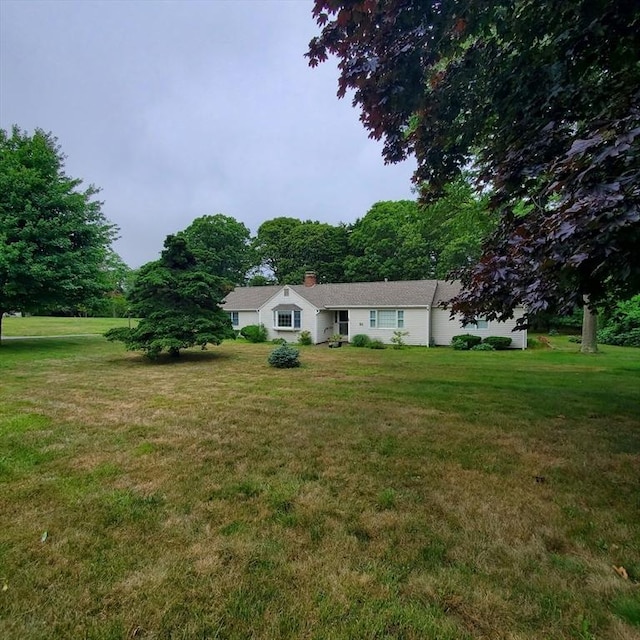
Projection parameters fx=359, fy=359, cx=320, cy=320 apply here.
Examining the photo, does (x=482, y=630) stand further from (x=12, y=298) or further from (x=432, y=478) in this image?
(x=12, y=298)

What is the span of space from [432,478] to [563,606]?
1.76 meters

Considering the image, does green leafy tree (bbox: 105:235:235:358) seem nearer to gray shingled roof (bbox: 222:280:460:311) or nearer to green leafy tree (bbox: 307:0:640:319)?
gray shingled roof (bbox: 222:280:460:311)

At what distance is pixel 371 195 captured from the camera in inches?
1457

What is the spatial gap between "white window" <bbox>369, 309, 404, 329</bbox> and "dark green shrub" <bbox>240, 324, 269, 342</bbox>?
668cm

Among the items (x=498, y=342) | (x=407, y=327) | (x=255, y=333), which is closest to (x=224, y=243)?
(x=255, y=333)

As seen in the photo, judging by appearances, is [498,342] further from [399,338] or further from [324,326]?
[324,326]

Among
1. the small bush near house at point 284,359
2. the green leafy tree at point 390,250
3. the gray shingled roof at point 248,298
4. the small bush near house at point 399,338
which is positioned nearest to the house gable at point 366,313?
the gray shingled roof at point 248,298

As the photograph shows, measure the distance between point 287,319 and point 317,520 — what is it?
1969 cm

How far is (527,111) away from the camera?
4398 millimetres

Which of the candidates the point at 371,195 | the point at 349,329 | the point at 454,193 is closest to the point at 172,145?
the point at 349,329

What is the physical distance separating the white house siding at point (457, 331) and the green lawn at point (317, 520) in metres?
12.6

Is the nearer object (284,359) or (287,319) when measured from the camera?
(284,359)

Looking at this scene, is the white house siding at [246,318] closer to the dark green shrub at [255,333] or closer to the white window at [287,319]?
the dark green shrub at [255,333]

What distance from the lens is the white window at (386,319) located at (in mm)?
20609
